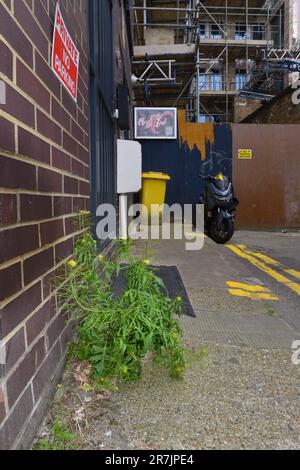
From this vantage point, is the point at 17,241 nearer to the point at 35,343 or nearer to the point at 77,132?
the point at 35,343

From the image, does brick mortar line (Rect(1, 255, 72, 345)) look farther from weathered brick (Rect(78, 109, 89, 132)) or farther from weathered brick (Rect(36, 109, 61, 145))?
weathered brick (Rect(78, 109, 89, 132))

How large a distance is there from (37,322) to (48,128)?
0.83 m

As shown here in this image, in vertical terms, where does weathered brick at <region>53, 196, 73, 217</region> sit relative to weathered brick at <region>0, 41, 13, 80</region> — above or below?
below

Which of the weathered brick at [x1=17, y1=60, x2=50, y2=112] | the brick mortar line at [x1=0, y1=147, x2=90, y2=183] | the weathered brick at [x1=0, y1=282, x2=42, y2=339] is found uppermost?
the weathered brick at [x1=17, y1=60, x2=50, y2=112]

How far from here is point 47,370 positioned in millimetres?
1627

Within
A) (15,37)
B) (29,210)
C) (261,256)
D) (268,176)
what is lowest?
(261,256)

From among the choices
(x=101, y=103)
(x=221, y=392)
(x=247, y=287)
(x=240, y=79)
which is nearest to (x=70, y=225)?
(x=221, y=392)

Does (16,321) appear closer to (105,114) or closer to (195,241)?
(105,114)

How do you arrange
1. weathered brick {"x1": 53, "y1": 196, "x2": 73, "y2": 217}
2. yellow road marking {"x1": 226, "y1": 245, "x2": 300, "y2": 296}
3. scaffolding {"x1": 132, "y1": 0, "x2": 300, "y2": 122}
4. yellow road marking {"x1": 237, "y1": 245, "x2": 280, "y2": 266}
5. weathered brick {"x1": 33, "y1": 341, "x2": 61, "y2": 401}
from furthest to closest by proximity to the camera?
scaffolding {"x1": 132, "y1": 0, "x2": 300, "y2": 122}, yellow road marking {"x1": 237, "y1": 245, "x2": 280, "y2": 266}, yellow road marking {"x1": 226, "y1": 245, "x2": 300, "y2": 296}, weathered brick {"x1": 53, "y1": 196, "x2": 73, "y2": 217}, weathered brick {"x1": 33, "y1": 341, "x2": 61, "y2": 401}

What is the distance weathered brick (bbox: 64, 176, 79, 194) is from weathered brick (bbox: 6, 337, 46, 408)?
0.83 m

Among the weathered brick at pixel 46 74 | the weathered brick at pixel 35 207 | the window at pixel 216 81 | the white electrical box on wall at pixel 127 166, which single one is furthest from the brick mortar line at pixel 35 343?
the window at pixel 216 81

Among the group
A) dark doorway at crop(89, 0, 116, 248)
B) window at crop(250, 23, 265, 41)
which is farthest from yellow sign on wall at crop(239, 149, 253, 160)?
window at crop(250, 23, 265, 41)

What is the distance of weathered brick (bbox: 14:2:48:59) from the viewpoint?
4.28ft
